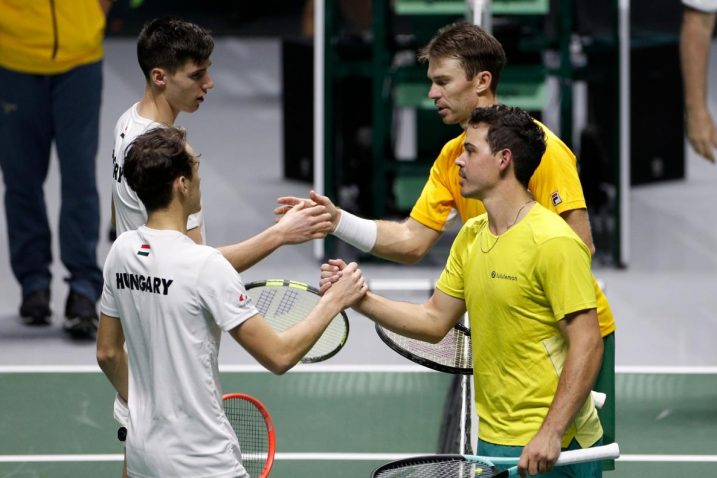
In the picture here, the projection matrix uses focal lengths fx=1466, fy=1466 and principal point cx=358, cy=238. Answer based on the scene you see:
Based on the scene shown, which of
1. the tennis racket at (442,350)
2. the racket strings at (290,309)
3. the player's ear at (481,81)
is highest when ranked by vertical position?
the player's ear at (481,81)

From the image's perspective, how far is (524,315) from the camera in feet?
15.3

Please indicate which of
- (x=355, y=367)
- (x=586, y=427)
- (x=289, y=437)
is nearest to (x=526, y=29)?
(x=355, y=367)

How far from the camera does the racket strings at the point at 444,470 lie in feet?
14.9

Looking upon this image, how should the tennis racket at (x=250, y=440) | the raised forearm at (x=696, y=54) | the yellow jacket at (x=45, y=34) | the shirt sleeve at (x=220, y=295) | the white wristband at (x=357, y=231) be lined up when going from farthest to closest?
the yellow jacket at (x=45, y=34) < the raised forearm at (x=696, y=54) < the white wristband at (x=357, y=231) < the tennis racket at (x=250, y=440) < the shirt sleeve at (x=220, y=295)

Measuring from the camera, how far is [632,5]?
1830 centimetres

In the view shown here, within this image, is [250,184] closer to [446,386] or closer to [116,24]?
[446,386]

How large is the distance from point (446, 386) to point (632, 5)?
1133cm

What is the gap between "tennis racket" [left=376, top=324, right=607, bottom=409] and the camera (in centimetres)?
529

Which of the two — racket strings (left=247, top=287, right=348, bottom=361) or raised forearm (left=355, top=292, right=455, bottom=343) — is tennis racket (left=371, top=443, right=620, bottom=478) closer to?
raised forearm (left=355, top=292, right=455, bottom=343)

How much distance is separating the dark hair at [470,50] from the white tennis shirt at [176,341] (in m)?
1.61

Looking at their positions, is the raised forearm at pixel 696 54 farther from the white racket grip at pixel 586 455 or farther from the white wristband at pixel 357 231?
the white racket grip at pixel 586 455

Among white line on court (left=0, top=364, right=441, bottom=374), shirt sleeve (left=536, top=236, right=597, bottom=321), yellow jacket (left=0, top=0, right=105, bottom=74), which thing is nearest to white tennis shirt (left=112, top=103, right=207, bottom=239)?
shirt sleeve (left=536, top=236, right=597, bottom=321)

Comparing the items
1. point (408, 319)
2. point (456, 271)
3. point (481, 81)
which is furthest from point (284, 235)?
point (481, 81)

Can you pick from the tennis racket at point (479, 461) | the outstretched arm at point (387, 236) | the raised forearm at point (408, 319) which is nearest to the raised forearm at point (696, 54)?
the outstretched arm at point (387, 236)
